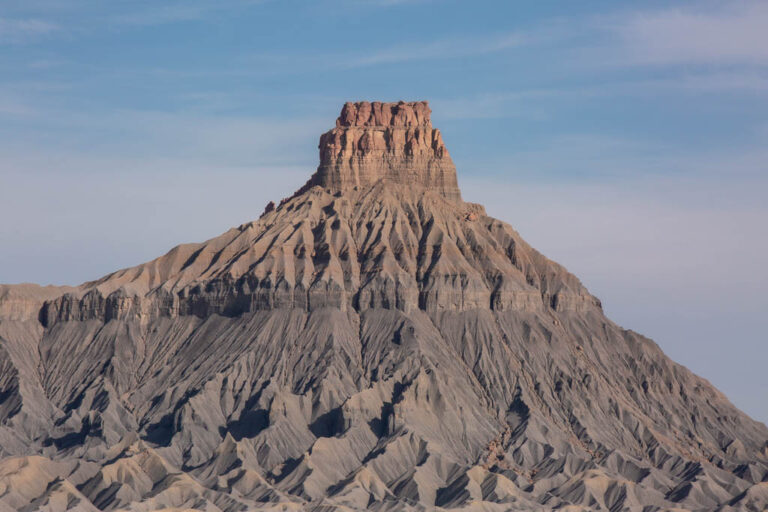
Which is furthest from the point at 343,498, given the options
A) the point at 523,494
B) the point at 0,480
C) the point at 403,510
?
the point at 0,480

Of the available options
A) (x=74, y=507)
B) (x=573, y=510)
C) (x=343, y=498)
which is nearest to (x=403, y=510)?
(x=343, y=498)

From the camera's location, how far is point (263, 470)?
199500 mm

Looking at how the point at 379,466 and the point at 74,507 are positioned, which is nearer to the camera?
the point at 74,507

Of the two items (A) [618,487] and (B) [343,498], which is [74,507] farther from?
(A) [618,487]

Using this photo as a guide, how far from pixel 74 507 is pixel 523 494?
45.2m

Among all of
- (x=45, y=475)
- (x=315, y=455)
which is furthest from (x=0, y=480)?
(x=315, y=455)

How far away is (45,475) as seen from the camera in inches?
7608

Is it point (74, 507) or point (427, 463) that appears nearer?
point (74, 507)

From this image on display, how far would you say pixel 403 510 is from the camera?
188875 mm

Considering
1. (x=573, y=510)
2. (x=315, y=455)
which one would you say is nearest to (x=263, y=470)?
(x=315, y=455)

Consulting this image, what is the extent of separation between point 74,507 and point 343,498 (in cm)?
2603

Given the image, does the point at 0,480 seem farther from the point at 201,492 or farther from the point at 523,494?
the point at 523,494

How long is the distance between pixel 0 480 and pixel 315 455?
31687mm

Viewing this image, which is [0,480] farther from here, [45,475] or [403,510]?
[403,510]
